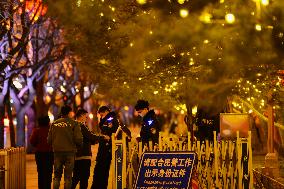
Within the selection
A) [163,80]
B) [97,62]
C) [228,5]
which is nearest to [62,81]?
[97,62]

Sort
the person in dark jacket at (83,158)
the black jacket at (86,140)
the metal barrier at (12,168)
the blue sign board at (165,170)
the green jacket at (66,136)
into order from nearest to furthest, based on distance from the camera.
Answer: the blue sign board at (165,170), the green jacket at (66,136), the metal barrier at (12,168), the black jacket at (86,140), the person in dark jacket at (83,158)

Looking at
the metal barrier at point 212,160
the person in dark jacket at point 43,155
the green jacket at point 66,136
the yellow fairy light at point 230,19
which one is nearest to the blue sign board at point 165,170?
the metal barrier at point 212,160

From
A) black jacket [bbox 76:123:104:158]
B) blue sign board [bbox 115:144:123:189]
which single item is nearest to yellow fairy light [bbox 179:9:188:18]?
blue sign board [bbox 115:144:123:189]

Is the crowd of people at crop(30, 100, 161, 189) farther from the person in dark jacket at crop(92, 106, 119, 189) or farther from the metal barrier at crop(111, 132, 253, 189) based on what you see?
the metal barrier at crop(111, 132, 253, 189)

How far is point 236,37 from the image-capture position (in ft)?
29.9

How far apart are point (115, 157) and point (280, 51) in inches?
201

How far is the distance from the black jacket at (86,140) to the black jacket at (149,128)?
0.93 metres

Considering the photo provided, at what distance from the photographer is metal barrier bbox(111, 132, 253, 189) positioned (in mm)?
13062

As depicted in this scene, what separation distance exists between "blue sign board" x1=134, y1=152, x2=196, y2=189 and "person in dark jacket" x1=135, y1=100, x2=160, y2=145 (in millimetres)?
2597

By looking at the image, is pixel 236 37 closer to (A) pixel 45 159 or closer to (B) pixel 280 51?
(B) pixel 280 51

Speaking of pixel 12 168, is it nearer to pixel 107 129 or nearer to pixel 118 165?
pixel 107 129

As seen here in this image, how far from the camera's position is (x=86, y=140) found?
15062 mm

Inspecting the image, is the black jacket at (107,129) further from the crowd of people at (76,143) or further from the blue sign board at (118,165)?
the blue sign board at (118,165)

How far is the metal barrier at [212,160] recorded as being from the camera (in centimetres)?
1306
